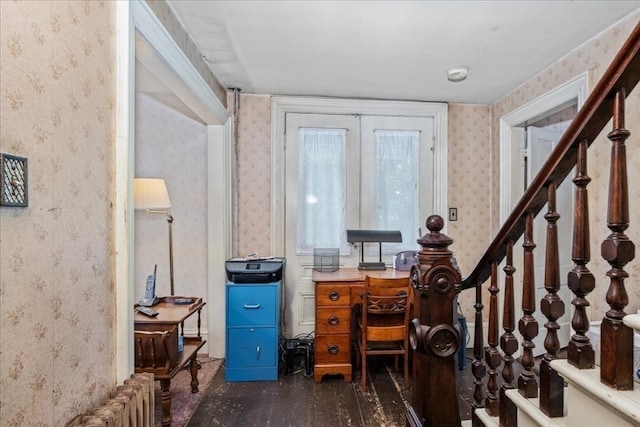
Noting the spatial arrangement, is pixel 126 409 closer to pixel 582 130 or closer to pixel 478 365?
pixel 478 365

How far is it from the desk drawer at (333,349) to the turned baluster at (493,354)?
1355 mm

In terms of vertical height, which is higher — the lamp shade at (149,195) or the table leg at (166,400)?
the lamp shade at (149,195)

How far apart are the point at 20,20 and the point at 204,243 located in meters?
2.39

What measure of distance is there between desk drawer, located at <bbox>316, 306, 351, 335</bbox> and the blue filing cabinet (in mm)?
333

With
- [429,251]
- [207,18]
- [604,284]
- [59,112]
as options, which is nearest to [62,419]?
[59,112]

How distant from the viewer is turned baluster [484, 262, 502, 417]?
4.10 ft

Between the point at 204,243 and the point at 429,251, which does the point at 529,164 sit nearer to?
the point at 429,251

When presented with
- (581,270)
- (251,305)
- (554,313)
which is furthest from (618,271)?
(251,305)

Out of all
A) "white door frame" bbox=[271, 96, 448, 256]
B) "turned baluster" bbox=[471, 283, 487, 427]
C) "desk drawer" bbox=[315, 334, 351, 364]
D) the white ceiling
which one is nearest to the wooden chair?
"desk drawer" bbox=[315, 334, 351, 364]

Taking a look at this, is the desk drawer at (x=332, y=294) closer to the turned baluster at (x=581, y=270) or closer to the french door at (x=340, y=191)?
the french door at (x=340, y=191)

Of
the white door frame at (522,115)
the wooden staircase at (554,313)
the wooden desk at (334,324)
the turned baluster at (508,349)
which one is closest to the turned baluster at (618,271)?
the wooden staircase at (554,313)

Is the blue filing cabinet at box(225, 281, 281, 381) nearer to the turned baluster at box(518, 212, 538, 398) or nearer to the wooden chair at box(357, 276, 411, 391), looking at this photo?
the wooden chair at box(357, 276, 411, 391)

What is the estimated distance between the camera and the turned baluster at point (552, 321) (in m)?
0.99

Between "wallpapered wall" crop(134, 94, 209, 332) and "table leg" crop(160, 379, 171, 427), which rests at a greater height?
"wallpapered wall" crop(134, 94, 209, 332)
